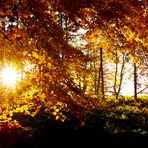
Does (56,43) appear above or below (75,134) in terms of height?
above

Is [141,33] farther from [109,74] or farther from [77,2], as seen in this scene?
[109,74]

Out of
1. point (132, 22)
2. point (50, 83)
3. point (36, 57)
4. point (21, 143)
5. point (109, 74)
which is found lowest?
point (21, 143)

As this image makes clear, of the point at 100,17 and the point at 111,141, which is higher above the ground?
the point at 100,17

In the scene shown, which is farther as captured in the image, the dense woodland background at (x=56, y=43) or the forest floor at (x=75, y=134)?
the forest floor at (x=75, y=134)

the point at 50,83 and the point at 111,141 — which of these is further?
the point at 111,141

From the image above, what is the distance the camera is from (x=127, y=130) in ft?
49.2

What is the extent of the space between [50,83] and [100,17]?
2153 millimetres

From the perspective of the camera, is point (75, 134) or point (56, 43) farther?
point (75, 134)

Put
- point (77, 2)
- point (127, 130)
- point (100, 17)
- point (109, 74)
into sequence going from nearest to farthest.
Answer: point (77, 2), point (100, 17), point (127, 130), point (109, 74)

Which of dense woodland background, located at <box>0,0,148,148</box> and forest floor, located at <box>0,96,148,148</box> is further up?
dense woodland background, located at <box>0,0,148,148</box>

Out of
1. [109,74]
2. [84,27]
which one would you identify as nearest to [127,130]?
[84,27]

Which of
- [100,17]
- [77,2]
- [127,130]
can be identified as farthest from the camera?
[127,130]

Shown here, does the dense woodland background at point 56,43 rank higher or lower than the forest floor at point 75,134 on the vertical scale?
higher

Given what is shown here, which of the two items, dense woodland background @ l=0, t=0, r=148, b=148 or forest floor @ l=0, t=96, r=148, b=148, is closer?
dense woodland background @ l=0, t=0, r=148, b=148
